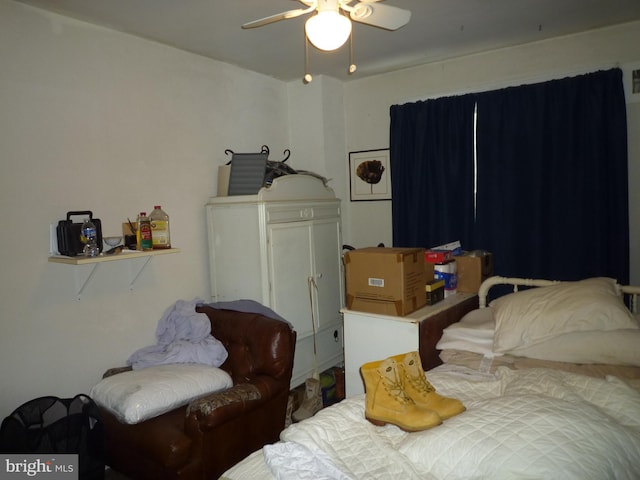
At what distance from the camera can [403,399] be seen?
1.65m

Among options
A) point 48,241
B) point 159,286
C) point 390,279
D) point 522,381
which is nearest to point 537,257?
point 390,279

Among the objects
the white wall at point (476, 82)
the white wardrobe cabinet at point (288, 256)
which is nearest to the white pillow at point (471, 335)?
the white wardrobe cabinet at point (288, 256)

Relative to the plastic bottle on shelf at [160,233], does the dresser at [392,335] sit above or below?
below

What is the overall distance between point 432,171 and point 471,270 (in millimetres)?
973

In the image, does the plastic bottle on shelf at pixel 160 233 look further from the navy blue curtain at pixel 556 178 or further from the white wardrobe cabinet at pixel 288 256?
the navy blue curtain at pixel 556 178

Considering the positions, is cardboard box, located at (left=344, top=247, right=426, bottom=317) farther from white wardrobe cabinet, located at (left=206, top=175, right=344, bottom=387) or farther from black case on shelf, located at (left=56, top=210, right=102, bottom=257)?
black case on shelf, located at (left=56, top=210, right=102, bottom=257)

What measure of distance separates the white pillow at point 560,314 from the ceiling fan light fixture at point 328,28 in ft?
5.48

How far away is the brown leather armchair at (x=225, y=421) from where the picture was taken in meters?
2.07

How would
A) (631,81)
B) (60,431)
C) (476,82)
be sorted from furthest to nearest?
(476,82) → (631,81) → (60,431)

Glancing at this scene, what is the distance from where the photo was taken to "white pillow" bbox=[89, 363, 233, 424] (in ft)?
6.97

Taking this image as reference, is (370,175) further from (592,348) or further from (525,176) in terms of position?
(592,348)

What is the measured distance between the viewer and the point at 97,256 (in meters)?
2.38

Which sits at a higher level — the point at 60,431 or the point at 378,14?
the point at 378,14

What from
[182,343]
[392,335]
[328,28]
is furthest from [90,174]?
[392,335]
